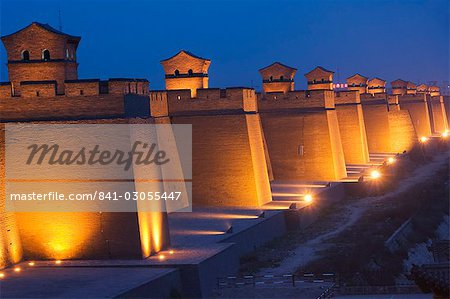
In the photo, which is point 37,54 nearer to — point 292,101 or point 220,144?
point 220,144

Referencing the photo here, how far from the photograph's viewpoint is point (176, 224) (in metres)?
18.6

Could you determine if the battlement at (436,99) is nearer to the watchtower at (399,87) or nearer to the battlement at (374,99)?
the watchtower at (399,87)

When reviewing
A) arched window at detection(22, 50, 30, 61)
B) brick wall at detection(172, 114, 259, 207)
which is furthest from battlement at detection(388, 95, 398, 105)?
arched window at detection(22, 50, 30, 61)

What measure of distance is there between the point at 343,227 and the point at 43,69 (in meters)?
8.57

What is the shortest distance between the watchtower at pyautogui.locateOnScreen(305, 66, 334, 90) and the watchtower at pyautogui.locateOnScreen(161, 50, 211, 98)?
12.5 metres

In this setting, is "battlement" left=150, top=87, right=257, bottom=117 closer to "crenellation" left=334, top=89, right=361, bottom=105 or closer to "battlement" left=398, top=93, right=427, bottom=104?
"crenellation" left=334, top=89, right=361, bottom=105

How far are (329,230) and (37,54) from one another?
836 centimetres

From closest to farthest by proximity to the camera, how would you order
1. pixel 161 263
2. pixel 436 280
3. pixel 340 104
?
pixel 436 280 < pixel 161 263 < pixel 340 104

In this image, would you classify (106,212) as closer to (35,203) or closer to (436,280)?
(35,203)

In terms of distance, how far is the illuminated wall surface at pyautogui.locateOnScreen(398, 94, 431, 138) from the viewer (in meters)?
45.5

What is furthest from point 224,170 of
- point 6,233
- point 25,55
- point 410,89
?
point 410,89

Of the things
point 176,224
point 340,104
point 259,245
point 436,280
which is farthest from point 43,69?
point 340,104

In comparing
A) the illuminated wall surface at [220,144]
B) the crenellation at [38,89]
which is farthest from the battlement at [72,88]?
the illuminated wall surface at [220,144]
